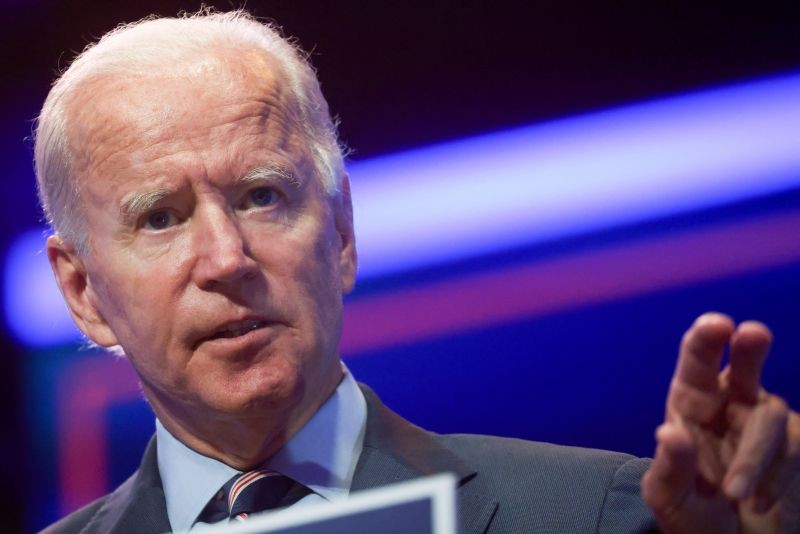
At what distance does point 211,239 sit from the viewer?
1.96 m

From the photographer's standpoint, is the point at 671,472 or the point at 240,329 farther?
the point at 240,329

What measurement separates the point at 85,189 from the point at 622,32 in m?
1.13

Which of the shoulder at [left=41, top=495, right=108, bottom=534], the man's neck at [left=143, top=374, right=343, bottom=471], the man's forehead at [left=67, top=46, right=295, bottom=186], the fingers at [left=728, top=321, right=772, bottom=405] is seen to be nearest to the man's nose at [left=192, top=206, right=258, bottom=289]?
the man's forehead at [left=67, top=46, right=295, bottom=186]

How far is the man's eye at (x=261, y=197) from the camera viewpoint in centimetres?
205

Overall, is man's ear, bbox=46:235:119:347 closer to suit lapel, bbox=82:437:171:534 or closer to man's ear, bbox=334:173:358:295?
suit lapel, bbox=82:437:171:534

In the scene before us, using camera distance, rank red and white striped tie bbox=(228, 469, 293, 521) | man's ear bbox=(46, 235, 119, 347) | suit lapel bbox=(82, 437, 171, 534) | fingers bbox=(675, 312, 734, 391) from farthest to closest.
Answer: man's ear bbox=(46, 235, 119, 347) < suit lapel bbox=(82, 437, 171, 534) < red and white striped tie bbox=(228, 469, 293, 521) < fingers bbox=(675, 312, 734, 391)

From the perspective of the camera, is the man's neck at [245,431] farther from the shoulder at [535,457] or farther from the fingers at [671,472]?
the fingers at [671,472]

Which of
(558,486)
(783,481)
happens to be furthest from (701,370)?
(558,486)

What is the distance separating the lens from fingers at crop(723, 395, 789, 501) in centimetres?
143

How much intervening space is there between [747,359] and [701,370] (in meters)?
0.06

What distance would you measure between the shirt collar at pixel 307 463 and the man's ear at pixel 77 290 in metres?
0.26

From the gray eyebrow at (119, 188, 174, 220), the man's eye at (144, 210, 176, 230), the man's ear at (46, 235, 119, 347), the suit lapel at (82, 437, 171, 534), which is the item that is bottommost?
the suit lapel at (82, 437, 171, 534)

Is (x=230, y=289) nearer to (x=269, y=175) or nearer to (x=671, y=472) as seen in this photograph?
(x=269, y=175)

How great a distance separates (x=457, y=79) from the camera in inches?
98.8
